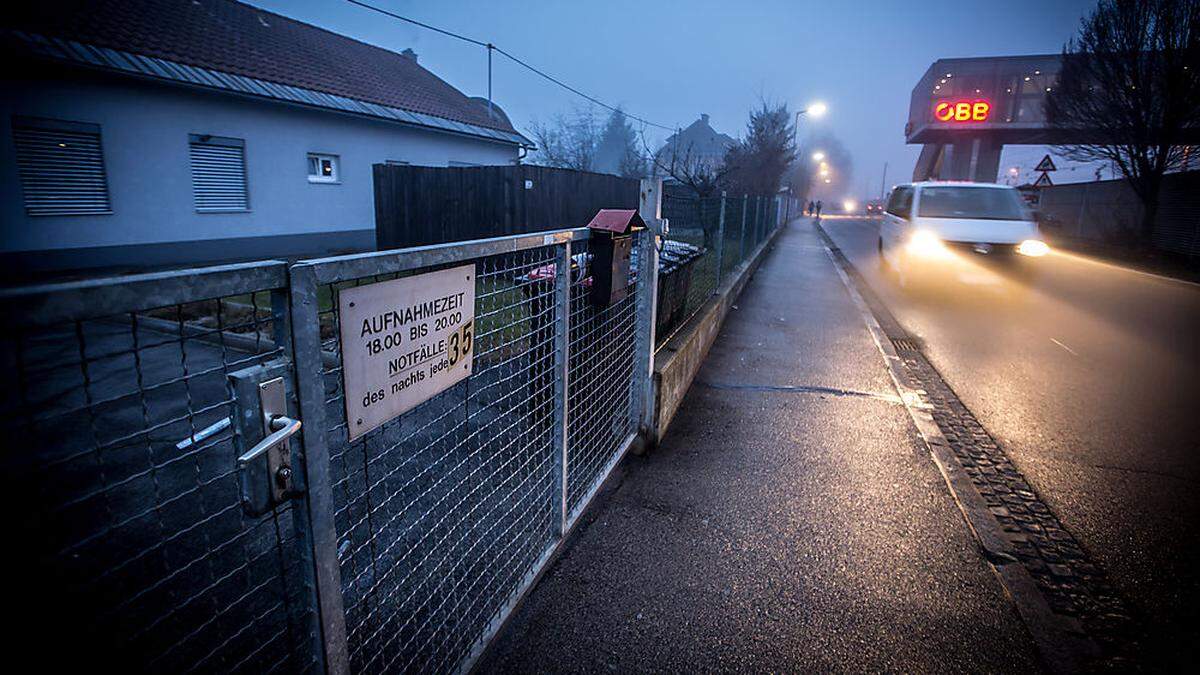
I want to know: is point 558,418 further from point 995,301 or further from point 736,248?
point 995,301

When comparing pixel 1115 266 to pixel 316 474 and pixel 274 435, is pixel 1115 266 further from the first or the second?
pixel 274 435

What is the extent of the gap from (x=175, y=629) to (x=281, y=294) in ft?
6.69

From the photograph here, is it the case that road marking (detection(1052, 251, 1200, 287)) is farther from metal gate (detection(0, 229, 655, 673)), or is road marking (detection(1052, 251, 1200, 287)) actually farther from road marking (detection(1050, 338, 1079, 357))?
metal gate (detection(0, 229, 655, 673))

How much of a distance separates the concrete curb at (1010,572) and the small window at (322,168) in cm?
1489

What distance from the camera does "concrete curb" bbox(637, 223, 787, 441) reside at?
4301mm

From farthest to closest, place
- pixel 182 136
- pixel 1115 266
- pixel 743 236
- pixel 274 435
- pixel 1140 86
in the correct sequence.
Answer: pixel 1140 86, pixel 1115 266, pixel 182 136, pixel 743 236, pixel 274 435

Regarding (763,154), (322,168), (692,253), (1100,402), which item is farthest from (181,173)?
(763,154)

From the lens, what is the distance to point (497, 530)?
3139 millimetres

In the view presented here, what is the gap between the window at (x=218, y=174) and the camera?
12.3 meters

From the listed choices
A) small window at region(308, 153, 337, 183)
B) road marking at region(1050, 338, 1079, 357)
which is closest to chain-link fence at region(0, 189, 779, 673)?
road marking at region(1050, 338, 1079, 357)

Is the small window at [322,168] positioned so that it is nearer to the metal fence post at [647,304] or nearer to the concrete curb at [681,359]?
the concrete curb at [681,359]

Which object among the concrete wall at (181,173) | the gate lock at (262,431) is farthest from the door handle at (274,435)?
the concrete wall at (181,173)

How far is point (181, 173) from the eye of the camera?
1196 cm

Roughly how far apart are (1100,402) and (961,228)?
5831 mm
